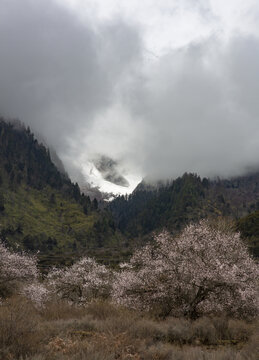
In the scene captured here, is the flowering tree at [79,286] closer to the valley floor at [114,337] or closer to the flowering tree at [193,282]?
the valley floor at [114,337]

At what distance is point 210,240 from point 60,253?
145m

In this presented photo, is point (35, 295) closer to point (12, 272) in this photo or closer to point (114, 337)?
point (12, 272)

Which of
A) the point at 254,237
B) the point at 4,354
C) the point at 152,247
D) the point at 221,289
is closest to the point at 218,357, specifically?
the point at 4,354

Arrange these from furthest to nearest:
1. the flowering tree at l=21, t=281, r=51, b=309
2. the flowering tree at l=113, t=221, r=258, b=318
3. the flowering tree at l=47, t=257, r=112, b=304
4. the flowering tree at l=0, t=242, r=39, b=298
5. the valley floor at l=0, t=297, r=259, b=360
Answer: the flowering tree at l=47, t=257, r=112, b=304 < the flowering tree at l=0, t=242, r=39, b=298 < the flowering tree at l=21, t=281, r=51, b=309 < the flowering tree at l=113, t=221, r=258, b=318 < the valley floor at l=0, t=297, r=259, b=360

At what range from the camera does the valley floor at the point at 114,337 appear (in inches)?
354

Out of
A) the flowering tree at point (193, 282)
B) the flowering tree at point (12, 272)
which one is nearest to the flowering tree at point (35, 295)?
the flowering tree at point (12, 272)

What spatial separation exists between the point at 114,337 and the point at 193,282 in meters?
7.31

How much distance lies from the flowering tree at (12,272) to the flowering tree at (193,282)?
39.3ft

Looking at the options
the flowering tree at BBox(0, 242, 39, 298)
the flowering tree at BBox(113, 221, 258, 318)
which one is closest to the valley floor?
the flowering tree at BBox(113, 221, 258, 318)

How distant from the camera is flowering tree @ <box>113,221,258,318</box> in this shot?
57.7 ft

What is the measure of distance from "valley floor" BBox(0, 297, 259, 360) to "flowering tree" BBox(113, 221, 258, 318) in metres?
1.34

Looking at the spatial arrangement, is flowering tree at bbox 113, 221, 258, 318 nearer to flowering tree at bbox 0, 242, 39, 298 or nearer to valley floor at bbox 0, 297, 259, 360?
valley floor at bbox 0, 297, 259, 360

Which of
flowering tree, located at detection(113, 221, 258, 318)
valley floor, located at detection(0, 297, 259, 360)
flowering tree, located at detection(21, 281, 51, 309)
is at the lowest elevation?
flowering tree, located at detection(21, 281, 51, 309)

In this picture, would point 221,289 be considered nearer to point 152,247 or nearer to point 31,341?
point 152,247
